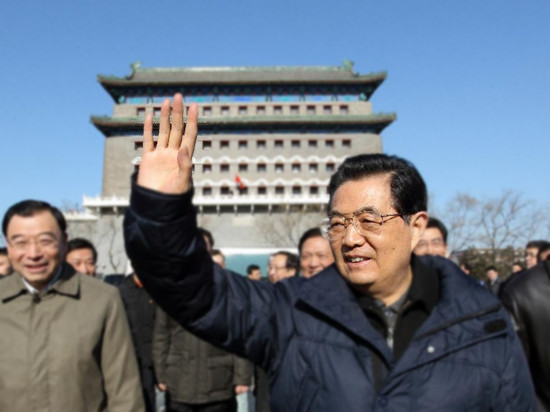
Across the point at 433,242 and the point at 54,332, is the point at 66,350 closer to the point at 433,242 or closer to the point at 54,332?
the point at 54,332

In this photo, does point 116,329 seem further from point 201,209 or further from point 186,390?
point 201,209

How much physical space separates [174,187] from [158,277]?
0.23m

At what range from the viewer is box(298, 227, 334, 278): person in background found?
163 inches

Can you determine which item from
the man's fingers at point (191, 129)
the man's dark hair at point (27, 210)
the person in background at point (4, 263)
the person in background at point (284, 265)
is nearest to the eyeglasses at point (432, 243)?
the person in background at point (284, 265)

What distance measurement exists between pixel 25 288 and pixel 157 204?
1667 millimetres

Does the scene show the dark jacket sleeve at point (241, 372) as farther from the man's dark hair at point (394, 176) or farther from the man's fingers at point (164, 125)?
the man's fingers at point (164, 125)

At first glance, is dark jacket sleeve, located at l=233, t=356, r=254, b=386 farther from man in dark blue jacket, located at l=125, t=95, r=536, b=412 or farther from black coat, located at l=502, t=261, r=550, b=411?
man in dark blue jacket, located at l=125, t=95, r=536, b=412

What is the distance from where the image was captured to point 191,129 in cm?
137

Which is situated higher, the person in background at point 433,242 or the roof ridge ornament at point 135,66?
the roof ridge ornament at point 135,66

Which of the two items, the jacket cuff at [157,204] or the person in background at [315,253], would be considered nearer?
the jacket cuff at [157,204]

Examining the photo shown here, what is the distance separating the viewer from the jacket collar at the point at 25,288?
2664 millimetres

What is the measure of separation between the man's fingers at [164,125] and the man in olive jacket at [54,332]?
1550 millimetres

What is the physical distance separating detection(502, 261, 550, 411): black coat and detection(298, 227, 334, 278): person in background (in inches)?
67.3

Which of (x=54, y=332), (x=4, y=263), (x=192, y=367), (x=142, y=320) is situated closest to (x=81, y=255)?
(x=142, y=320)
